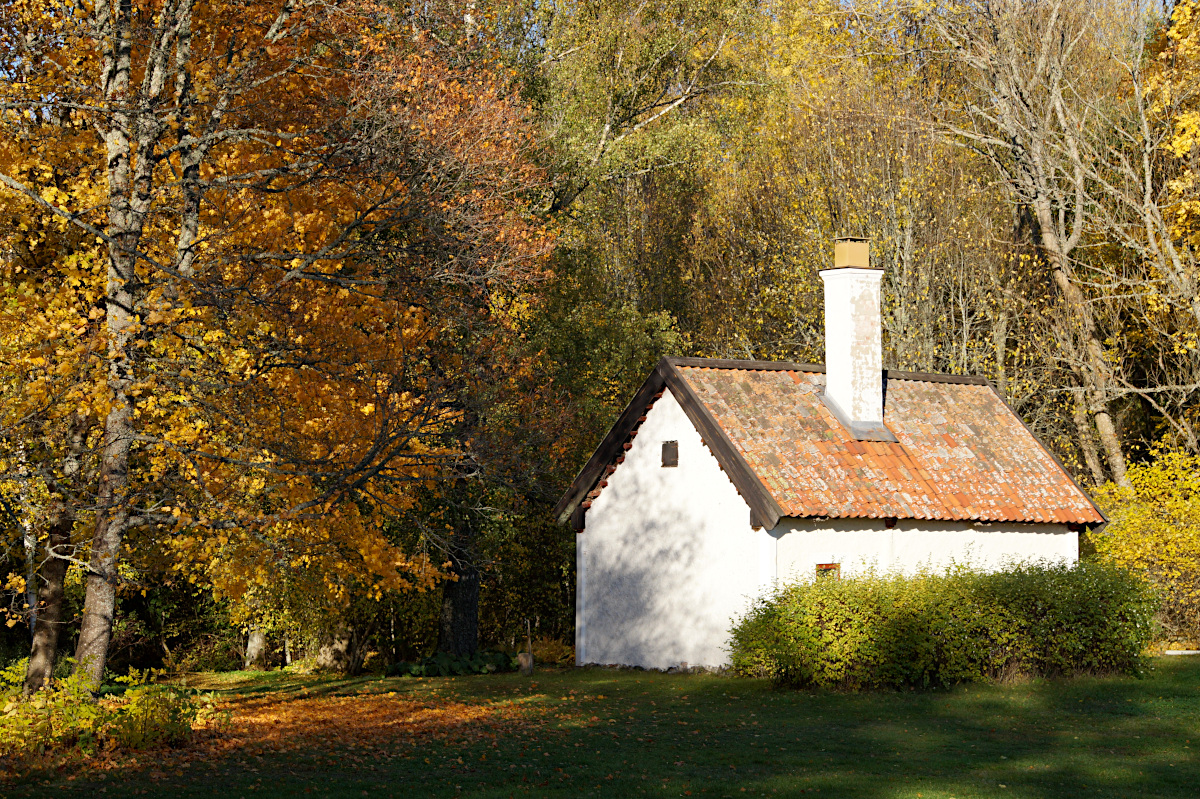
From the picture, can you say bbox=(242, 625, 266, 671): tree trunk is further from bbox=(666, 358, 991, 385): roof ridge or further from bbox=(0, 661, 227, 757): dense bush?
bbox=(0, 661, 227, 757): dense bush

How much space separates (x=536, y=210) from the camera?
2527 cm

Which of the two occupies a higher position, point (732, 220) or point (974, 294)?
point (732, 220)

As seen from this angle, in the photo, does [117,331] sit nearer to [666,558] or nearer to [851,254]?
[666,558]

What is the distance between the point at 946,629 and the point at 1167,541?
362 inches

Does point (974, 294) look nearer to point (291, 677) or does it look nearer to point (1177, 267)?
point (1177, 267)

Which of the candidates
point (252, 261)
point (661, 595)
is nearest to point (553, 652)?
point (661, 595)

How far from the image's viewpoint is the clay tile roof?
2208 centimetres

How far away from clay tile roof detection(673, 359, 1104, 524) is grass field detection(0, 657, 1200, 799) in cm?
390

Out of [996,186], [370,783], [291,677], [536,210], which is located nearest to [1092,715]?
[370,783]

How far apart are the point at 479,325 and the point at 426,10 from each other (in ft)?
24.9

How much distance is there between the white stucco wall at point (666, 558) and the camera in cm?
2208

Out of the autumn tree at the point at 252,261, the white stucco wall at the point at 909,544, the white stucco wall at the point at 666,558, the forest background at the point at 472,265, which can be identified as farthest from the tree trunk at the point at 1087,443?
the autumn tree at the point at 252,261

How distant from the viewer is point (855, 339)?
79.5 feet

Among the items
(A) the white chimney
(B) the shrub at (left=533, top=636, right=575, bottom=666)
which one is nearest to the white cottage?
(A) the white chimney
